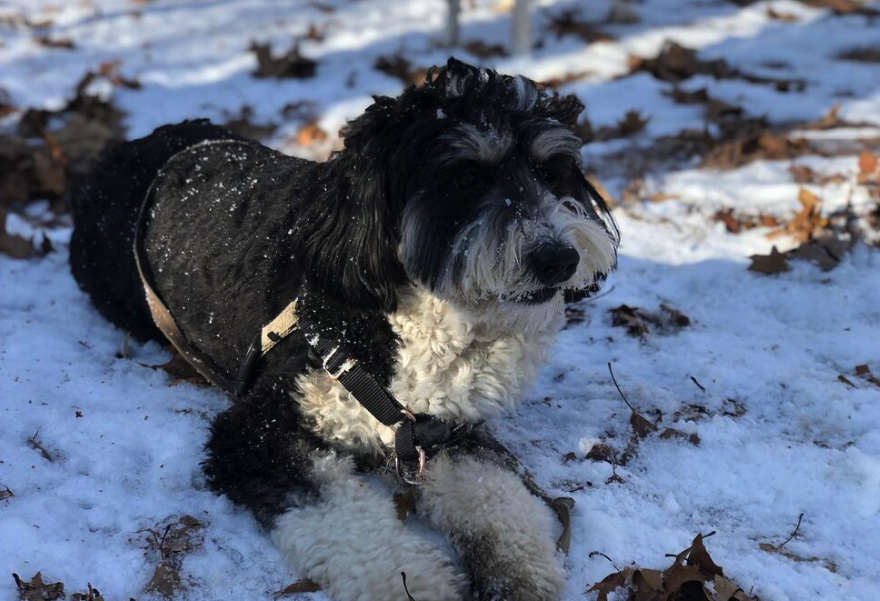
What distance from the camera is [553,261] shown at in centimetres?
279

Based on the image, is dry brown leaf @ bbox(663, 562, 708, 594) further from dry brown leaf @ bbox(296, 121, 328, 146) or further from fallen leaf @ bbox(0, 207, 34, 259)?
dry brown leaf @ bbox(296, 121, 328, 146)

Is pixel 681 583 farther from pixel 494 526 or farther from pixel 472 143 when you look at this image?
pixel 472 143

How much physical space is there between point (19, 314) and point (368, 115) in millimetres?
2880

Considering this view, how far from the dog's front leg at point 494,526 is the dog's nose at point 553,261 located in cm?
90

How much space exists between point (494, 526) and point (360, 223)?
1.23 metres

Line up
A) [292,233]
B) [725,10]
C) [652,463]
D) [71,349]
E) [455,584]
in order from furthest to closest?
[725,10] → [71,349] → [652,463] → [292,233] → [455,584]

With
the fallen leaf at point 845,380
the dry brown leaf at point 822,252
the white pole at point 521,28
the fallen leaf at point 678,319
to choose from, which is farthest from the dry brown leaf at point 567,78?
the fallen leaf at point 845,380

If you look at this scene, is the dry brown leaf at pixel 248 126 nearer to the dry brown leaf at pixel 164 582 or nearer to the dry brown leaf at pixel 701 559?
the dry brown leaf at pixel 164 582

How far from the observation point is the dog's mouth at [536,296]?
293 centimetres

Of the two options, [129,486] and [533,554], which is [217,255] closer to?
[129,486]

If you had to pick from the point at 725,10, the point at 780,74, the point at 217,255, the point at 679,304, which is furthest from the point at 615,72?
the point at 217,255

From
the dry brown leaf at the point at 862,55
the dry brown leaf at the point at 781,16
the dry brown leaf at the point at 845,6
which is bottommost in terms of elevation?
the dry brown leaf at the point at 862,55

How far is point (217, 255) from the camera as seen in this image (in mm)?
3717

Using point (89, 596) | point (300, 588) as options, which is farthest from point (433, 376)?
point (89, 596)
